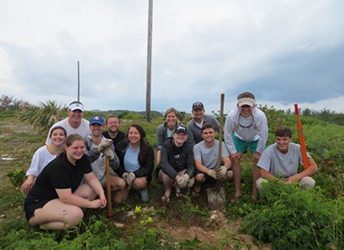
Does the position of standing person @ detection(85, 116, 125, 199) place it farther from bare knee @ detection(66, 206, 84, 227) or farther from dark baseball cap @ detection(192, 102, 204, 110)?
dark baseball cap @ detection(192, 102, 204, 110)

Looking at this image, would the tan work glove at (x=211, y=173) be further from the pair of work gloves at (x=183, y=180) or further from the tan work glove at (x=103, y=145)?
the tan work glove at (x=103, y=145)

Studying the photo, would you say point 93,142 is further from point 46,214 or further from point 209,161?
point 209,161

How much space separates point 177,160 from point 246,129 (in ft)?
4.05

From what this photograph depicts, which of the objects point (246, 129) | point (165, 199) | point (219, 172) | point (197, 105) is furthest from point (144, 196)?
point (246, 129)

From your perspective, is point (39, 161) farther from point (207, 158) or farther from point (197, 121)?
point (197, 121)

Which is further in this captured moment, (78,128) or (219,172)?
(78,128)

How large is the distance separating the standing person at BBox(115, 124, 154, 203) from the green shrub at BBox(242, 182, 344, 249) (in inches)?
68.8

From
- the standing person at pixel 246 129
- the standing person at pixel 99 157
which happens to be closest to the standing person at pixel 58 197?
the standing person at pixel 99 157

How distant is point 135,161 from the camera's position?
4.09m

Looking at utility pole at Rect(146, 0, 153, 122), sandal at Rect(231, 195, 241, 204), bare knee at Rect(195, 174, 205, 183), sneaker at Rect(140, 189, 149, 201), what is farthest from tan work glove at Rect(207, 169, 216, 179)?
utility pole at Rect(146, 0, 153, 122)

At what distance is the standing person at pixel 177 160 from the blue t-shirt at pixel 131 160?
0.40m

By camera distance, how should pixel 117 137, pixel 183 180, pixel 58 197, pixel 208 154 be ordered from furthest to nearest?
pixel 117 137 < pixel 208 154 < pixel 183 180 < pixel 58 197

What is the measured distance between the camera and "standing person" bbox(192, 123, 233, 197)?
4062 mm

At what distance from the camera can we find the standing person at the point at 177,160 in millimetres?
4035
